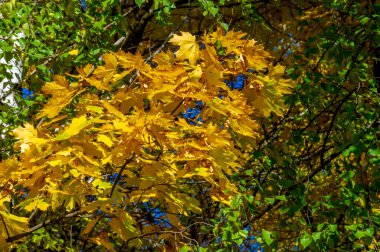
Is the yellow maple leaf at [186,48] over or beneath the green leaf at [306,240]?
over

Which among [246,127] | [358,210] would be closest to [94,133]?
[246,127]

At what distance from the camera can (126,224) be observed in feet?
7.37

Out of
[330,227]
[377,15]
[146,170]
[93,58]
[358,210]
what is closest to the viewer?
[146,170]

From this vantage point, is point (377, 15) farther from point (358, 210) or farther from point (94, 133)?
point (94, 133)

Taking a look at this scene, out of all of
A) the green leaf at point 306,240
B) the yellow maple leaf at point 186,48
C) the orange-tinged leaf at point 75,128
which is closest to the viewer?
the orange-tinged leaf at point 75,128

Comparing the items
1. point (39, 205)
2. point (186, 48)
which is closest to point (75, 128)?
point (39, 205)

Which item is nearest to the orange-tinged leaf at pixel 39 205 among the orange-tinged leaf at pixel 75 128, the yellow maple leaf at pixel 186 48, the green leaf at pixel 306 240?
the orange-tinged leaf at pixel 75 128

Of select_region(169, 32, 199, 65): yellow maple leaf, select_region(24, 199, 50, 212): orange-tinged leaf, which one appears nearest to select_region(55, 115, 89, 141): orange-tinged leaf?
select_region(24, 199, 50, 212): orange-tinged leaf

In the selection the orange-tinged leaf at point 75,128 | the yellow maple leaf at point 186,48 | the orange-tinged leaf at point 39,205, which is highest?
the yellow maple leaf at point 186,48

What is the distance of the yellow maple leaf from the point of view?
206cm

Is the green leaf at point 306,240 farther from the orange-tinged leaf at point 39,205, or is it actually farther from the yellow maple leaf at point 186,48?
the orange-tinged leaf at point 39,205

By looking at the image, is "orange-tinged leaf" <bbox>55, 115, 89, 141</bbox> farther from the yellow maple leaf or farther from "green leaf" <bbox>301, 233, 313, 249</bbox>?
"green leaf" <bbox>301, 233, 313, 249</bbox>

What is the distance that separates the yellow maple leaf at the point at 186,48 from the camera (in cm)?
206

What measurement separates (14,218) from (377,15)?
8.30 feet
